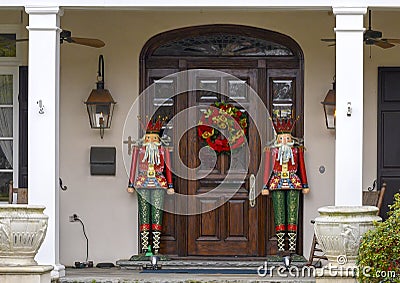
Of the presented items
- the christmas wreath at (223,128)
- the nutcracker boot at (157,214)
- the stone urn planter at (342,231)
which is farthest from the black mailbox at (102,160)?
the stone urn planter at (342,231)

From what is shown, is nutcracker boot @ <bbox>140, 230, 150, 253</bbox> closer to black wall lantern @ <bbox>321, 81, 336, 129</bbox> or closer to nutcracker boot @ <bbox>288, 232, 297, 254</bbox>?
nutcracker boot @ <bbox>288, 232, 297, 254</bbox>

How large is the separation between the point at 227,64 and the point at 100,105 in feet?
4.88

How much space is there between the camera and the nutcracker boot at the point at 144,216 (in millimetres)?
11234

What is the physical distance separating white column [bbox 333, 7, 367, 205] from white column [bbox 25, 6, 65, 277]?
2666 mm

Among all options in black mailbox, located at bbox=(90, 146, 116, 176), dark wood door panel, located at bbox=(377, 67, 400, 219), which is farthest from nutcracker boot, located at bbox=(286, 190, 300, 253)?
black mailbox, located at bbox=(90, 146, 116, 176)

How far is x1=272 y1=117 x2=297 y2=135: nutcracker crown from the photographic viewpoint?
37.0 ft

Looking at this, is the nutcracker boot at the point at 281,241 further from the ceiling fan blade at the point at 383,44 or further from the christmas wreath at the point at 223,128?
the ceiling fan blade at the point at 383,44

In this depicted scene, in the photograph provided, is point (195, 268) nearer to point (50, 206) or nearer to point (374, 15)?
point (50, 206)

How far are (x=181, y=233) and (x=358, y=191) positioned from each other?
8.50ft

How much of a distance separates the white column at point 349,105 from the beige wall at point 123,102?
68.6 inches

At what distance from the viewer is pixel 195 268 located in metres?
11.0

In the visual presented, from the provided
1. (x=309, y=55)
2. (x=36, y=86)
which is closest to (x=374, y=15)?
(x=309, y=55)

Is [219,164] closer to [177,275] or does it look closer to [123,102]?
[123,102]

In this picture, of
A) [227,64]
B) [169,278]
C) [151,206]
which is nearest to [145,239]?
[151,206]
